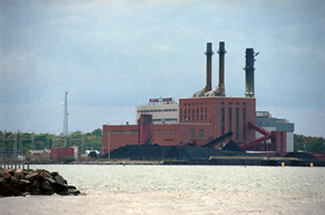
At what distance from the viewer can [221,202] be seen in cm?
4447

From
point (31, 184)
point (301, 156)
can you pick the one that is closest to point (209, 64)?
point (301, 156)

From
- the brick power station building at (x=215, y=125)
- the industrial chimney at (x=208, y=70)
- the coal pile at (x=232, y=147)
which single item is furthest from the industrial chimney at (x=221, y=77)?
the coal pile at (x=232, y=147)

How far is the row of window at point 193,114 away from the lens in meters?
188

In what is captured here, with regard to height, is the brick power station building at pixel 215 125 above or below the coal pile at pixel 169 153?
above

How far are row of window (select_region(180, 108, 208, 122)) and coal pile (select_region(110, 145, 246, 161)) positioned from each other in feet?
44.6

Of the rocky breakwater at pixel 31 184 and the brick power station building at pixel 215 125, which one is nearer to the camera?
the rocky breakwater at pixel 31 184

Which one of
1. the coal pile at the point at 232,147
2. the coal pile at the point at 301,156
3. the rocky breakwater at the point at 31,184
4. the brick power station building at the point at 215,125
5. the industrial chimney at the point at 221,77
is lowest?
the rocky breakwater at the point at 31,184

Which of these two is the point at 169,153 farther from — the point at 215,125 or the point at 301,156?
the point at 301,156

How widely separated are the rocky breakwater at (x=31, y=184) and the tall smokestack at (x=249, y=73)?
148967mm

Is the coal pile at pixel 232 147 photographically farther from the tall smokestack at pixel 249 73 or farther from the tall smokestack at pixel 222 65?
the tall smokestack at pixel 249 73

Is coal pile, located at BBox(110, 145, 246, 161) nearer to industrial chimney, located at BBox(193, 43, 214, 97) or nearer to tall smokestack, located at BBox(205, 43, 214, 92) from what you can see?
industrial chimney, located at BBox(193, 43, 214, 97)

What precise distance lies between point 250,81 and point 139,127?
34101 millimetres

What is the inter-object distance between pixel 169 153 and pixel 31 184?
131m

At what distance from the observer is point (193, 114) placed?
191 metres
